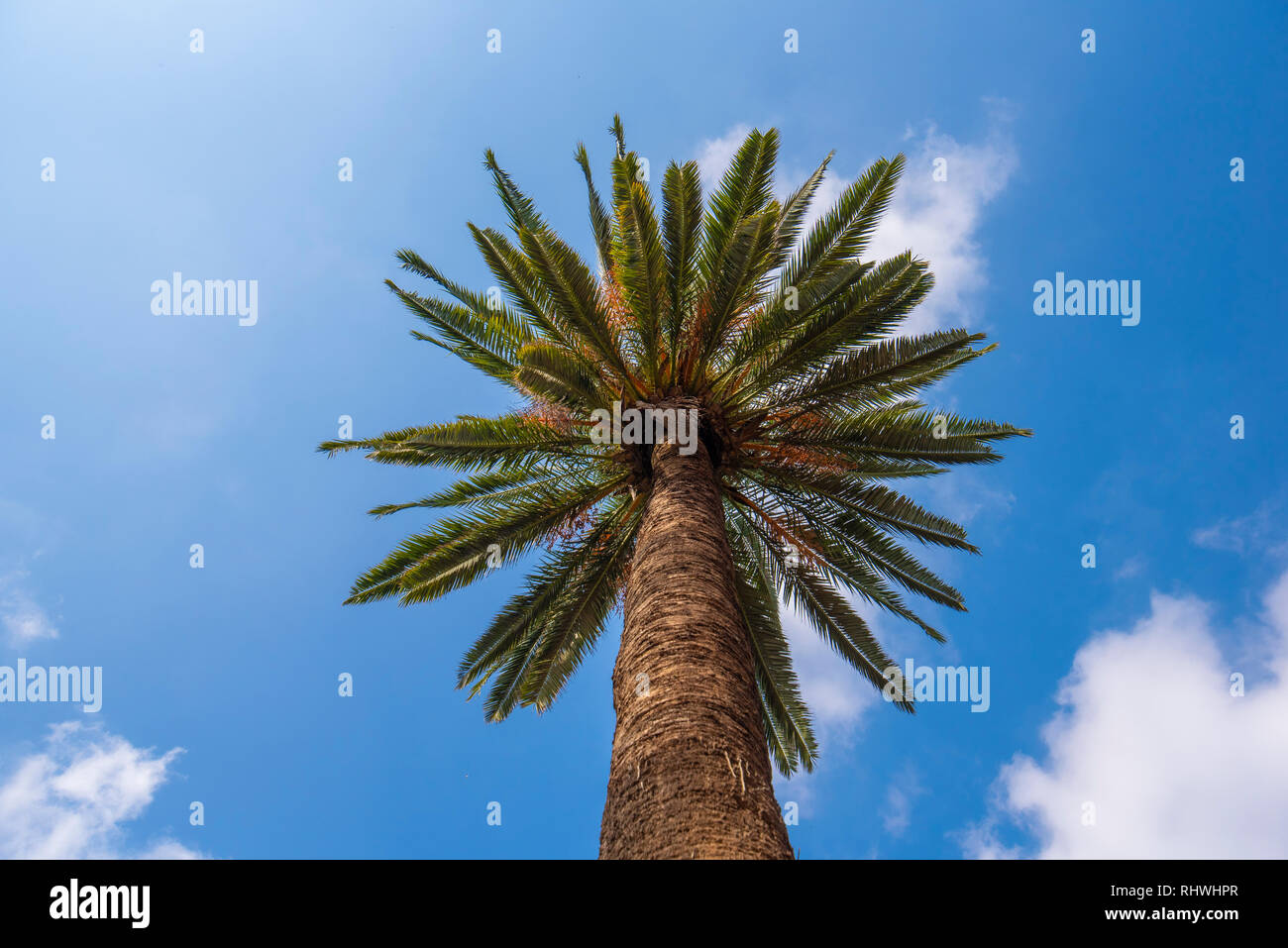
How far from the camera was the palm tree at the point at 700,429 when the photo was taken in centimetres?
786

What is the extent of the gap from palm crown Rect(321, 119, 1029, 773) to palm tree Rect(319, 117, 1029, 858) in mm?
26

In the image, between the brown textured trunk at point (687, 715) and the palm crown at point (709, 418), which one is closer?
the brown textured trunk at point (687, 715)

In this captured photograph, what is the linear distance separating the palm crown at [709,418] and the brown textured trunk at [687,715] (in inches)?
87.9

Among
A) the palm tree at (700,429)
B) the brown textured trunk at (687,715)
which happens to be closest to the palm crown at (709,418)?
the palm tree at (700,429)

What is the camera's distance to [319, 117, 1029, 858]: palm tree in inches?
309

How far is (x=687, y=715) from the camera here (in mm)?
4527

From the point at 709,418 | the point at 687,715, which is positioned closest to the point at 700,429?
the point at 709,418

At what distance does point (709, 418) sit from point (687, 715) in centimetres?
416

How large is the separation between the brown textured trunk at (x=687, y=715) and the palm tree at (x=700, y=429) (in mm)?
275

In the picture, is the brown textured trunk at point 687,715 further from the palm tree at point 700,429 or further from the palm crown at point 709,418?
the palm crown at point 709,418

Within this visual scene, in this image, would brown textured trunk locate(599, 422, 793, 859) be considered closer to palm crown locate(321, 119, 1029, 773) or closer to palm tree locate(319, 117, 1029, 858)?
palm tree locate(319, 117, 1029, 858)

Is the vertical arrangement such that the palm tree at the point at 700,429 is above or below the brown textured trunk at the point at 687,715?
above

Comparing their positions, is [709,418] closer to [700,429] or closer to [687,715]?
[700,429]

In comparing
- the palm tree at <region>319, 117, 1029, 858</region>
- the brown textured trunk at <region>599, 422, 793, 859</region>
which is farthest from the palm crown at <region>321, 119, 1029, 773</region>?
the brown textured trunk at <region>599, 422, 793, 859</region>
